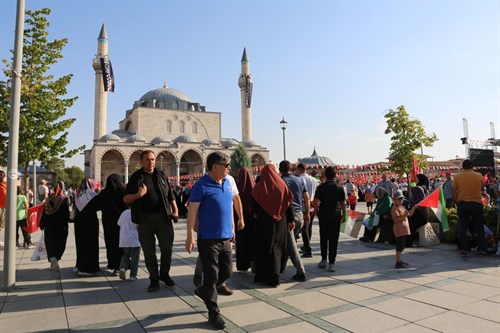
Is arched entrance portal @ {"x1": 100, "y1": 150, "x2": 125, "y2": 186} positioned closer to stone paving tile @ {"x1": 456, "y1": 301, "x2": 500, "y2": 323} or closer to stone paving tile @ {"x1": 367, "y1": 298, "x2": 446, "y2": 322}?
stone paving tile @ {"x1": 367, "y1": 298, "x2": 446, "y2": 322}

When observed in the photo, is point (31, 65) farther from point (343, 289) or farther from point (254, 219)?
point (343, 289)

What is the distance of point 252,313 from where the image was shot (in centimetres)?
378

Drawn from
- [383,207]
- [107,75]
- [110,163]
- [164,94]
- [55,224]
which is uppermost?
[164,94]

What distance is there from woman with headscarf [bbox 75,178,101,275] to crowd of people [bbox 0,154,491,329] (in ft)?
0.05

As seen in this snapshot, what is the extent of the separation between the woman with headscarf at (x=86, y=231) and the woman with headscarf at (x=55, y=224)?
0.33m

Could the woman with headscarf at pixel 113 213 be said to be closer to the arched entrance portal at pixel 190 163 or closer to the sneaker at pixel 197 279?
the sneaker at pixel 197 279

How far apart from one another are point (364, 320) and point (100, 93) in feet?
164

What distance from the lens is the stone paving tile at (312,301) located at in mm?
3918

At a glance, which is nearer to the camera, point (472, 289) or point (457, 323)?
point (457, 323)

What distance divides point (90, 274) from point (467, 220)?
678 centimetres

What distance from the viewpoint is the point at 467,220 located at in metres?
6.75

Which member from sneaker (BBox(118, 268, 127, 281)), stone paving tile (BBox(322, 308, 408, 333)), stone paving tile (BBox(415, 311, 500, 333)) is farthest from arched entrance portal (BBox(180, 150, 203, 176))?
stone paving tile (BBox(415, 311, 500, 333))

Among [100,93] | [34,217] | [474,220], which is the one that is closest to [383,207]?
[474,220]

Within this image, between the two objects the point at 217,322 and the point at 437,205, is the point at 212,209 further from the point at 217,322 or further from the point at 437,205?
the point at 437,205
